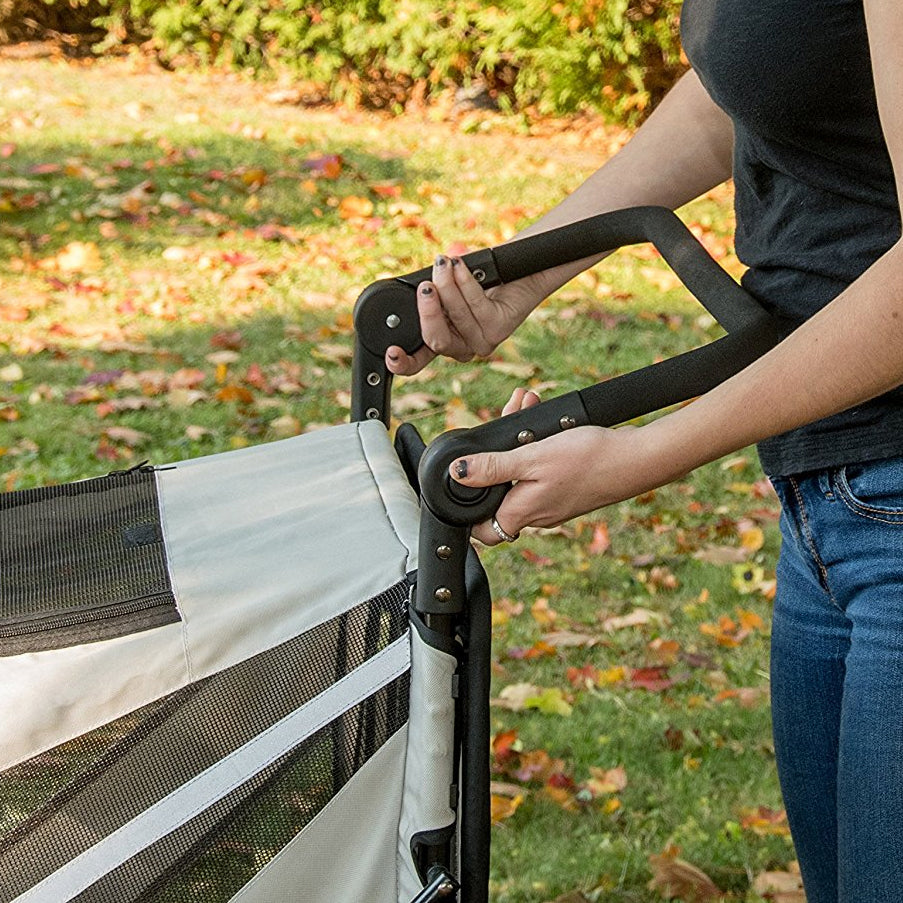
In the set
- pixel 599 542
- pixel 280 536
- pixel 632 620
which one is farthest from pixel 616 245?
pixel 599 542

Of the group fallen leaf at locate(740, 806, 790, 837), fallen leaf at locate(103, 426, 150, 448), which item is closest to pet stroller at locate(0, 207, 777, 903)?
fallen leaf at locate(740, 806, 790, 837)

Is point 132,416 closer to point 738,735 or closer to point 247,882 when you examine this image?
point 738,735

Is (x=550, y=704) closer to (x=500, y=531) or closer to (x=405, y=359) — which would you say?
(x=405, y=359)

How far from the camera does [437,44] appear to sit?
7492mm

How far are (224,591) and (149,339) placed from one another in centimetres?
368

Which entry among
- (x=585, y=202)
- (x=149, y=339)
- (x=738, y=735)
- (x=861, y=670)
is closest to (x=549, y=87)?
(x=149, y=339)

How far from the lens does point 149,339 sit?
480 centimetres

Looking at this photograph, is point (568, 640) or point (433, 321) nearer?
point (433, 321)

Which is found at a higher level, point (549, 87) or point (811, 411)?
point (811, 411)

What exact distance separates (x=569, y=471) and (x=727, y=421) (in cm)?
15

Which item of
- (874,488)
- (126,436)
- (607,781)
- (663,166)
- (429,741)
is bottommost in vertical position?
(607,781)

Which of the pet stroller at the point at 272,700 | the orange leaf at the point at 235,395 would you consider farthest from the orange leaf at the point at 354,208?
the pet stroller at the point at 272,700

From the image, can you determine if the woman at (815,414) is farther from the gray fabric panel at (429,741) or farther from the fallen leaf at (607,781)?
the fallen leaf at (607,781)

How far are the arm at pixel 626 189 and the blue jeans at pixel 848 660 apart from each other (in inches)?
16.0
